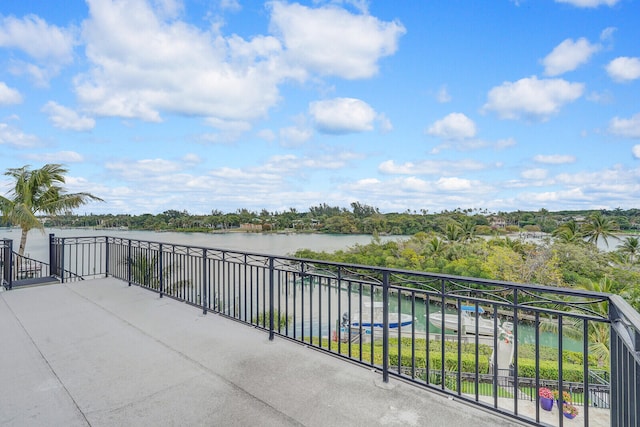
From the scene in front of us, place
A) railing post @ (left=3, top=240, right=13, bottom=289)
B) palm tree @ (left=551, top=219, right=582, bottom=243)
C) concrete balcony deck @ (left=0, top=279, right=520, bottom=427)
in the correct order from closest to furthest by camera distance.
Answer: concrete balcony deck @ (left=0, top=279, right=520, bottom=427) → railing post @ (left=3, top=240, right=13, bottom=289) → palm tree @ (left=551, top=219, right=582, bottom=243)

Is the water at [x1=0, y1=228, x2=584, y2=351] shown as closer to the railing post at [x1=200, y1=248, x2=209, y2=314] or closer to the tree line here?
the tree line

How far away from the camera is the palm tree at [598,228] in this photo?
125 ft

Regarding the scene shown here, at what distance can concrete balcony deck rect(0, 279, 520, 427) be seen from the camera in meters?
1.96

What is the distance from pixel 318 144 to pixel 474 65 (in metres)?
11.2

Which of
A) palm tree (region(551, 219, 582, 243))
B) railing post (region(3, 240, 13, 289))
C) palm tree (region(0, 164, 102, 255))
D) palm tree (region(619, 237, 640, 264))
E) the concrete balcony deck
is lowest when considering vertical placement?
palm tree (region(619, 237, 640, 264))

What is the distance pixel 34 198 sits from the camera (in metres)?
11.2

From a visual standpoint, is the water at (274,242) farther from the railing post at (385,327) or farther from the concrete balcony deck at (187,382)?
the railing post at (385,327)

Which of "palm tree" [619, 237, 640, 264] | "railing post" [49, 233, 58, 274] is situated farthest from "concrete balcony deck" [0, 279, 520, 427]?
"palm tree" [619, 237, 640, 264]

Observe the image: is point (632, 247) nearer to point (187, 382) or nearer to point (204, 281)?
point (204, 281)

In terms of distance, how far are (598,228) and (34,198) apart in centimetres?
5106

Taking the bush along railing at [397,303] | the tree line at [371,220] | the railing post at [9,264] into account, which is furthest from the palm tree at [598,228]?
the railing post at [9,264]

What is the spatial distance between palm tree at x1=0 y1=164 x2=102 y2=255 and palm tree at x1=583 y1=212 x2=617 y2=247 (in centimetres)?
4892

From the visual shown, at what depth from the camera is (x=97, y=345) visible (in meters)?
3.09

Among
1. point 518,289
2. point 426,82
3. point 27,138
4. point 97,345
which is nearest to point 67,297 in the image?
point 97,345
